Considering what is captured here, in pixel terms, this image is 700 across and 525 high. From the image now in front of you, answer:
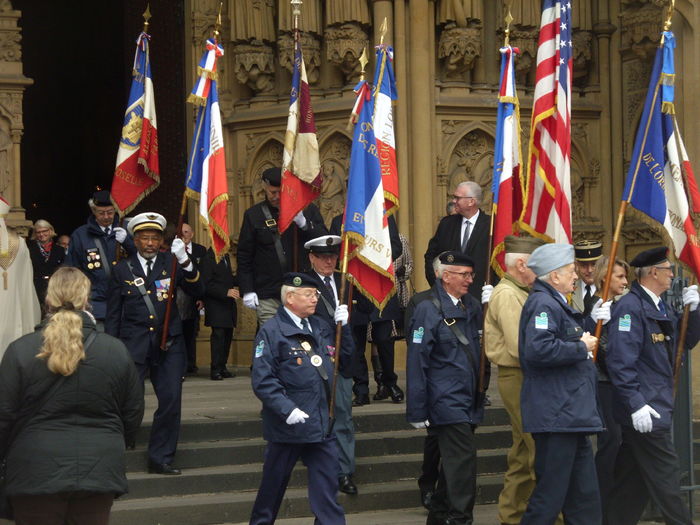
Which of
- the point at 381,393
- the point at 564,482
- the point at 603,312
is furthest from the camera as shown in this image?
the point at 381,393

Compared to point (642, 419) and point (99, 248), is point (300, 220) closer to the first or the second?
point (99, 248)

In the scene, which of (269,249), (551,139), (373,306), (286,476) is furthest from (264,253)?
(286,476)

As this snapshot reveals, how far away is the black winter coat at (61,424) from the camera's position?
6.46 m

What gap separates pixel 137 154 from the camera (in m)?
11.3

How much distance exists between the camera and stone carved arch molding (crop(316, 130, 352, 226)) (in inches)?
576

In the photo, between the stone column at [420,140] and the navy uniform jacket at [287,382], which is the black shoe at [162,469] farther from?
the stone column at [420,140]

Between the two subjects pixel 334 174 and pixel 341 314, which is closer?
pixel 341 314

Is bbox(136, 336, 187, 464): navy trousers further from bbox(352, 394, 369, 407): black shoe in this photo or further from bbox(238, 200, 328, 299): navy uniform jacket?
bbox(352, 394, 369, 407): black shoe

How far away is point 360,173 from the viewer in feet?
32.8

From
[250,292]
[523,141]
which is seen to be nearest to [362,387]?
[250,292]

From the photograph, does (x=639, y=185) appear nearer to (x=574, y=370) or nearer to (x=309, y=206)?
(x=574, y=370)

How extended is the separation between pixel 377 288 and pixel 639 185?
2113 millimetres

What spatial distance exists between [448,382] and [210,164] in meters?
2.94

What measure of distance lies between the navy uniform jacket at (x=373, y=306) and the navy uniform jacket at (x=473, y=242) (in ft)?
1.22
